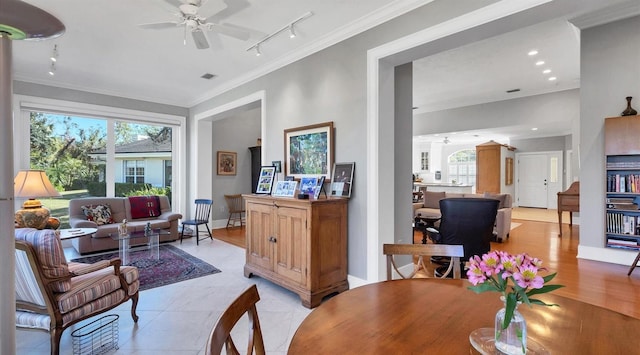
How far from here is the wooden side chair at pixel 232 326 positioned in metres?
0.81

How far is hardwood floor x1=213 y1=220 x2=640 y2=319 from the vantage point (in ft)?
9.69

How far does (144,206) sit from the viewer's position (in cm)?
571

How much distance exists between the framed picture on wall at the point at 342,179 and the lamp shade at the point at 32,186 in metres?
3.24

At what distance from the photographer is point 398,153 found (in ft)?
12.3

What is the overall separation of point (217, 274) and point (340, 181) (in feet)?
6.68

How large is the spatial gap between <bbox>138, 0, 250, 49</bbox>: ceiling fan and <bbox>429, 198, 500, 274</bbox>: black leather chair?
293 cm

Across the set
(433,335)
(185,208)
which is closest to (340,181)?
(433,335)

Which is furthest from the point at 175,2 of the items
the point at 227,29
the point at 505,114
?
the point at 505,114

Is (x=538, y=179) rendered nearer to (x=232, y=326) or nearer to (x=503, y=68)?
(x=503, y=68)

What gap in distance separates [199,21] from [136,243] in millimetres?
4098

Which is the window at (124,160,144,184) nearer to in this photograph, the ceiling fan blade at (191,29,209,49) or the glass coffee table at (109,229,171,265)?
the glass coffee table at (109,229,171,265)

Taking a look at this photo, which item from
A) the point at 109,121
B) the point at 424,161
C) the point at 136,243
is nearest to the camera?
the point at 136,243

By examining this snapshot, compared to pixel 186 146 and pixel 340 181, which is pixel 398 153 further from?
pixel 186 146

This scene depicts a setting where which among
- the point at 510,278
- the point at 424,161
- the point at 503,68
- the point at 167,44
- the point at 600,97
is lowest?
the point at 510,278
